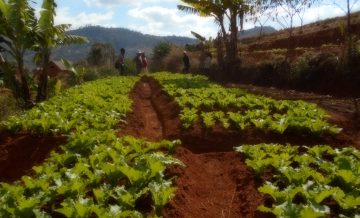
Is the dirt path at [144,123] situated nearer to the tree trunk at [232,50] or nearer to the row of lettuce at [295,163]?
the row of lettuce at [295,163]

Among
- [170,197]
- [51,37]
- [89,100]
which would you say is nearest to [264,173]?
[170,197]

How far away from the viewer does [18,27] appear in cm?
1560

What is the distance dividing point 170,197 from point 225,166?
237 centimetres

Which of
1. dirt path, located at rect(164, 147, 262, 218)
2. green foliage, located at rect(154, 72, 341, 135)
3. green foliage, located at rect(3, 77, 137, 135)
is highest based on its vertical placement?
green foliage, located at rect(3, 77, 137, 135)

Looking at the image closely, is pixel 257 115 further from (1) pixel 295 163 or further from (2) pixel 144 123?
(1) pixel 295 163

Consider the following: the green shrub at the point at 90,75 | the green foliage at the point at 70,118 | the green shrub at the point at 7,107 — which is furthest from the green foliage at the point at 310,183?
the green shrub at the point at 90,75

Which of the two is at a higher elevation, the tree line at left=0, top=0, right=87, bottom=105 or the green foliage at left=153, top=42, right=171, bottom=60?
the tree line at left=0, top=0, right=87, bottom=105

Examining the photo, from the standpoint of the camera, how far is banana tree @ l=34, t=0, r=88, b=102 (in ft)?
53.1

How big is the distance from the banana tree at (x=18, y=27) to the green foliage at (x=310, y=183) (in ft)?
35.0

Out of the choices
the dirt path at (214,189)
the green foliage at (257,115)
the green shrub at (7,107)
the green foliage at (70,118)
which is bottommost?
the green shrub at (7,107)

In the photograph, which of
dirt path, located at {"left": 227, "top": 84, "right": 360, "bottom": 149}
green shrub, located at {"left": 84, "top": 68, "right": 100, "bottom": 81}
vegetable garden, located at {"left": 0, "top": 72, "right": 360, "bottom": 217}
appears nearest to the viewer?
vegetable garden, located at {"left": 0, "top": 72, "right": 360, "bottom": 217}

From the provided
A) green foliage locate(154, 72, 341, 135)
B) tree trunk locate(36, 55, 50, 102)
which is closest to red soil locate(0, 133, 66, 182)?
green foliage locate(154, 72, 341, 135)

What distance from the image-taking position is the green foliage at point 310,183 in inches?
203

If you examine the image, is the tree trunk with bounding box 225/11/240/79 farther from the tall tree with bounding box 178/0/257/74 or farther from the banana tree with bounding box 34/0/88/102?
the banana tree with bounding box 34/0/88/102
